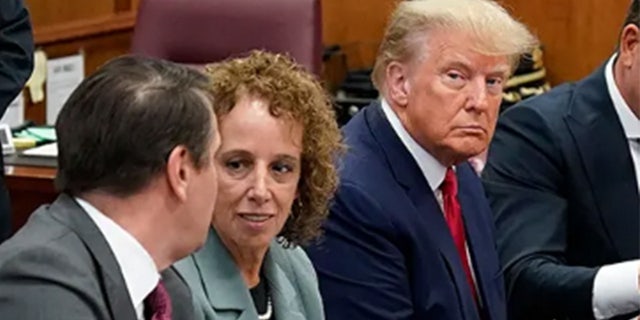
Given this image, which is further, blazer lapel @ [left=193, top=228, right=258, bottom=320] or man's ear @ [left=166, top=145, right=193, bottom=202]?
blazer lapel @ [left=193, top=228, right=258, bottom=320]

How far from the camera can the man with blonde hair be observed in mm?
2211

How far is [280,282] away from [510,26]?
0.60 metres

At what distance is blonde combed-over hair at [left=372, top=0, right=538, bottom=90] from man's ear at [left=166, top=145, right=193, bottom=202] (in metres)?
0.79

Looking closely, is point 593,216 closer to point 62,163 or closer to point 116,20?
point 62,163

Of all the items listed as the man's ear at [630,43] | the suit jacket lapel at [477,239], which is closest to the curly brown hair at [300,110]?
the suit jacket lapel at [477,239]

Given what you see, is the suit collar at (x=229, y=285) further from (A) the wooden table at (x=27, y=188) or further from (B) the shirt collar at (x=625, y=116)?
(A) the wooden table at (x=27, y=188)

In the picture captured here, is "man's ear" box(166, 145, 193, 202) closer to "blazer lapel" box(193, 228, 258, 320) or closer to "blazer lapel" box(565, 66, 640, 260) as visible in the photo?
"blazer lapel" box(193, 228, 258, 320)

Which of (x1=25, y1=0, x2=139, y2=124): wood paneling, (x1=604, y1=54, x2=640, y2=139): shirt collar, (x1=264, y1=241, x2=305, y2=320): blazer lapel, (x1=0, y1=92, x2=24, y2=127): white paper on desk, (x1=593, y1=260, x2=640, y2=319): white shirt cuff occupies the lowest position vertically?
(x1=0, y1=92, x2=24, y2=127): white paper on desk

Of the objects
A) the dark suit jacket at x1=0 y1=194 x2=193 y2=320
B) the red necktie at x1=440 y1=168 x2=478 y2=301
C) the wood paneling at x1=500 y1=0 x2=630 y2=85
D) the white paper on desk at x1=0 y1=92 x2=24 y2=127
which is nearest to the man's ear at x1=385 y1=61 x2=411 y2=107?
the red necktie at x1=440 y1=168 x2=478 y2=301

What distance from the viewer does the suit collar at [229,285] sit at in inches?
76.9

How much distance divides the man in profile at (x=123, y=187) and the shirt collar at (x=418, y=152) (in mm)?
723

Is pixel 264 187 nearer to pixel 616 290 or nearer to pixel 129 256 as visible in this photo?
pixel 129 256

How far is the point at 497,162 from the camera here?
2521 mm

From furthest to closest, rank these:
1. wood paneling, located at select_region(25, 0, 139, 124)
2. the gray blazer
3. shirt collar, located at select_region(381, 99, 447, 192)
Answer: wood paneling, located at select_region(25, 0, 139, 124) < shirt collar, located at select_region(381, 99, 447, 192) < the gray blazer
